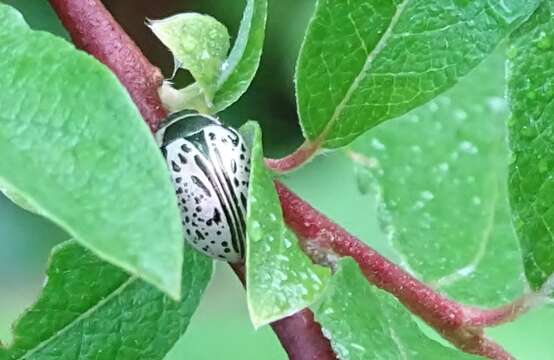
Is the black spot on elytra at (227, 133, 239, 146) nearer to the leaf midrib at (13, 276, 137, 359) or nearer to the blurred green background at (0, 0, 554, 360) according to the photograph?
the leaf midrib at (13, 276, 137, 359)

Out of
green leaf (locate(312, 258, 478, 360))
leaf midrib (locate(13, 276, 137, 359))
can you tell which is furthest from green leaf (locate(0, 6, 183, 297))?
leaf midrib (locate(13, 276, 137, 359))

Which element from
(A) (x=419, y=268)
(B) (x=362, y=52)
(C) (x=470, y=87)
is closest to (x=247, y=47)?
(B) (x=362, y=52)

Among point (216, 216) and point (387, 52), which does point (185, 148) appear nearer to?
point (216, 216)

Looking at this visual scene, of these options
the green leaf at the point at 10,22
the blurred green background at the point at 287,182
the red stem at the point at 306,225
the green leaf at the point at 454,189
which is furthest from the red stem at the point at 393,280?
the blurred green background at the point at 287,182

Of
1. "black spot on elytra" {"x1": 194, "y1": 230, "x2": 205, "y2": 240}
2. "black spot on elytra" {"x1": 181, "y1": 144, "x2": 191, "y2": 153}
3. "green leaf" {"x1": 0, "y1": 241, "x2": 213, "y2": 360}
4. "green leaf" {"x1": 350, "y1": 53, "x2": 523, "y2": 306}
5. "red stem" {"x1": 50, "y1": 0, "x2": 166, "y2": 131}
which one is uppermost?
"red stem" {"x1": 50, "y1": 0, "x2": 166, "y2": 131}

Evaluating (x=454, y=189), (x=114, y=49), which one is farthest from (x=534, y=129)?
(x=454, y=189)

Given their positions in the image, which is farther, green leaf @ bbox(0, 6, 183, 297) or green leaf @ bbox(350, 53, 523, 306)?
green leaf @ bbox(350, 53, 523, 306)
